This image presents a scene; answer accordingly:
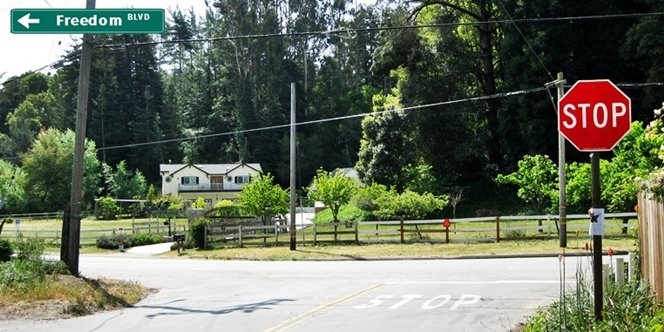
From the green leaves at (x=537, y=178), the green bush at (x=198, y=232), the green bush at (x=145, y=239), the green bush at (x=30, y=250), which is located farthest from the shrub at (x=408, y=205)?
the green bush at (x=30, y=250)

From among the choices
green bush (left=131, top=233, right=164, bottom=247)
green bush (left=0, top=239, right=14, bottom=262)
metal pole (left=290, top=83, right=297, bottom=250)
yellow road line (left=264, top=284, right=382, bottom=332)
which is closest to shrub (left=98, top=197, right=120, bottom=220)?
green bush (left=131, top=233, right=164, bottom=247)

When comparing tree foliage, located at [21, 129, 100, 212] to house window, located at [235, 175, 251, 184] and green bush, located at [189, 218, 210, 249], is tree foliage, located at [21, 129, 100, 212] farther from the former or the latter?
green bush, located at [189, 218, 210, 249]

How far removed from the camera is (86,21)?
13680 millimetres

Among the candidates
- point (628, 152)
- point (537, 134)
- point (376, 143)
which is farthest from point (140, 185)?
point (628, 152)

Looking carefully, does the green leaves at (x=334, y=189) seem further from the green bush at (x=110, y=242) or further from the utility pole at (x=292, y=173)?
the green bush at (x=110, y=242)

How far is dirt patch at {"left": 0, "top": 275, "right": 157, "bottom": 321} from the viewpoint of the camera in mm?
13289

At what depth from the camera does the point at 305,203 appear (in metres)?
86.9

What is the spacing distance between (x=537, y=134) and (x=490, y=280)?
32.4 meters

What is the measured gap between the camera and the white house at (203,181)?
92.8m

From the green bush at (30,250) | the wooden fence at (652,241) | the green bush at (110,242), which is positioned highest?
the wooden fence at (652,241)

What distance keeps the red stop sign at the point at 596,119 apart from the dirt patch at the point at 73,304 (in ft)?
33.0

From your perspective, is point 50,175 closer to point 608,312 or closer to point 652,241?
point 652,241

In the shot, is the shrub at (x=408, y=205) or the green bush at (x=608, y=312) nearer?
the green bush at (x=608, y=312)

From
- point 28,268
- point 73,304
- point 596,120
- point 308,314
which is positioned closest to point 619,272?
point 596,120
